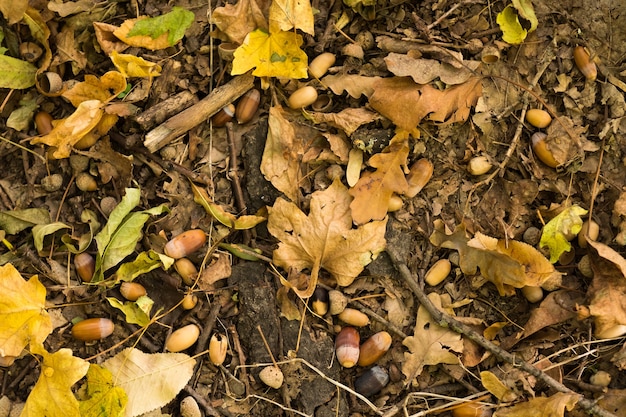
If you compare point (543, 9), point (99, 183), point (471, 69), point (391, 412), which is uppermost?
point (543, 9)

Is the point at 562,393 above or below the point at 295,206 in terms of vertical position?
below

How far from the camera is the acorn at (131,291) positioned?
2521 mm

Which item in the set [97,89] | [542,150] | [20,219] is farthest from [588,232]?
[20,219]

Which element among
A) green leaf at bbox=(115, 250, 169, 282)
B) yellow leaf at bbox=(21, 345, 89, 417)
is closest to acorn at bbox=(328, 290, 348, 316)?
green leaf at bbox=(115, 250, 169, 282)

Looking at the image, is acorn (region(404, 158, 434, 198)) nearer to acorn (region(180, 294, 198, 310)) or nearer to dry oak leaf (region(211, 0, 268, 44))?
dry oak leaf (region(211, 0, 268, 44))

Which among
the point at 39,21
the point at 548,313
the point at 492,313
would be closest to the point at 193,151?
the point at 39,21

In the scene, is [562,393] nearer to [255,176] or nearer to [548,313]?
[548,313]

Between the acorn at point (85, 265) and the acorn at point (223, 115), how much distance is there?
0.69 metres

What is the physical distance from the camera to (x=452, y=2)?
2.63m

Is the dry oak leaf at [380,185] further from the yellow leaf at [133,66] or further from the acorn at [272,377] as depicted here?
the yellow leaf at [133,66]

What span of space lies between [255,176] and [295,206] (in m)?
0.20

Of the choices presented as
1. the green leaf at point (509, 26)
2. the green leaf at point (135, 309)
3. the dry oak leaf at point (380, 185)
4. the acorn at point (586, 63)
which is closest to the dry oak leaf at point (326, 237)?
the dry oak leaf at point (380, 185)

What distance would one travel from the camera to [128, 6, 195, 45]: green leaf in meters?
2.58

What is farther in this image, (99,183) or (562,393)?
(99,183)
